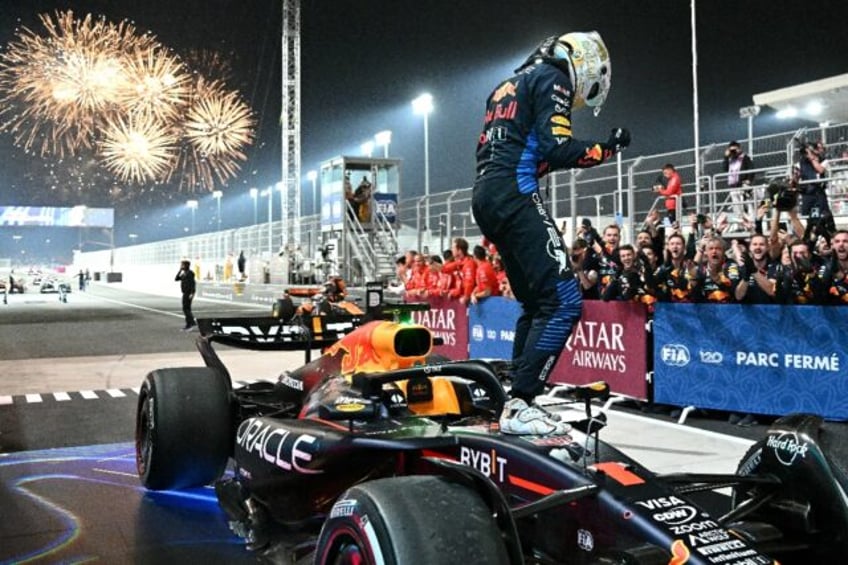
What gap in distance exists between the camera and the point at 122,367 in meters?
12.3

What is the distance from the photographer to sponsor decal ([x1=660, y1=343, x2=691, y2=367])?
8094 millimetres

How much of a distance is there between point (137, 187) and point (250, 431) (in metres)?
86.1

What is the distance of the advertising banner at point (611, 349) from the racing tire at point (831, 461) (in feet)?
15.7

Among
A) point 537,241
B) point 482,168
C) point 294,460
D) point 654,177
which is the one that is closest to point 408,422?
point 294,460

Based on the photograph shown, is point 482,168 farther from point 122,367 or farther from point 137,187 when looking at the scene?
point 137,187

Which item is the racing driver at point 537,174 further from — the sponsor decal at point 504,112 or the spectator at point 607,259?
the spectator at point 607,259

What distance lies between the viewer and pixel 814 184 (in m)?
11.1

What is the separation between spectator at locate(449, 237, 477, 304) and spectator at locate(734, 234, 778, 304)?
4252 millimetres

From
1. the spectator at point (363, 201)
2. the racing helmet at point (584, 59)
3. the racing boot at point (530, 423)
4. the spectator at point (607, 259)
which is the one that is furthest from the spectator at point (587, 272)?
the spectator at point (363, 201)

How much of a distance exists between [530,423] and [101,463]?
167 inches

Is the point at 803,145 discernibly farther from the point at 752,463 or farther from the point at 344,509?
the point at 344,509

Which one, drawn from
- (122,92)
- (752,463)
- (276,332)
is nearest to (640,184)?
(276,332)

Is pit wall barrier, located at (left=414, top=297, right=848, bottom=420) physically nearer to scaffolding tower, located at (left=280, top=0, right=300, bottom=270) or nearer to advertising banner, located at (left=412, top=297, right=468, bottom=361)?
advertising banner, located at (left=412, top=297, right=468, bottom=361)

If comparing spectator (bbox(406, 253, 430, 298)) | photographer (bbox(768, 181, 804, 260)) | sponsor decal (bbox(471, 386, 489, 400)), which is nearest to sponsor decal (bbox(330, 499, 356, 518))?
sponsor decal (bbox(471, 386, 489, 400))
